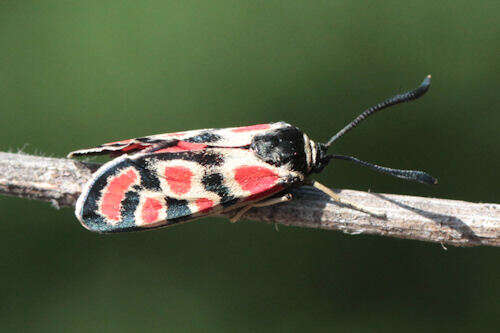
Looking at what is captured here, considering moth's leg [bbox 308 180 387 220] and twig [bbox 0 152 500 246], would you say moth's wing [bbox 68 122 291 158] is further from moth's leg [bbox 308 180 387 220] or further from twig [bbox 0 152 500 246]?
moth's leg [bbox 308 180 387 220]

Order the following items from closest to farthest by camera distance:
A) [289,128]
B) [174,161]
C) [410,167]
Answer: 1. [174,161]
2. [289,128]
3. [410,167]

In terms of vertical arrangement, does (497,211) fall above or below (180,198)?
below

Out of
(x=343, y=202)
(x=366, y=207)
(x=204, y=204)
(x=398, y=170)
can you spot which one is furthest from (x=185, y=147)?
(x=398, y=170)

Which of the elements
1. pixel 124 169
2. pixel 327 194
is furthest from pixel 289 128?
pixel 124 169

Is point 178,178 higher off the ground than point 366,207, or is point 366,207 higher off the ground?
point 178,178

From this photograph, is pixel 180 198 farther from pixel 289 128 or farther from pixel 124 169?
pixel 289 128

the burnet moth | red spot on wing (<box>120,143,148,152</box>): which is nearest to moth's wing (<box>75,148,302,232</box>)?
the burnet moth

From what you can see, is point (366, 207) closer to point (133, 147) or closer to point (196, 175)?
point (196, 175)
